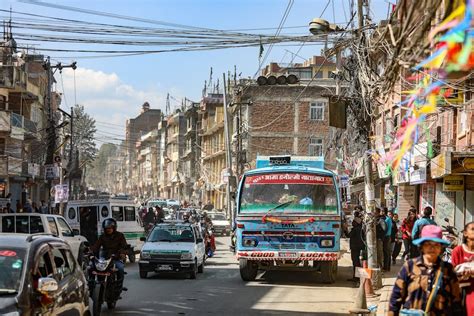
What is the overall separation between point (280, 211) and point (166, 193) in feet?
367

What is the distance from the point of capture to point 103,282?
44.8ft

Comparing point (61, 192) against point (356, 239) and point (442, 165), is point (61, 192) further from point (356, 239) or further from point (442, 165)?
point (442, 165)

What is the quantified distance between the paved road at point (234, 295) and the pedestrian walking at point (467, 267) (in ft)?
20.8

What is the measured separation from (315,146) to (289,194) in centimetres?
4440

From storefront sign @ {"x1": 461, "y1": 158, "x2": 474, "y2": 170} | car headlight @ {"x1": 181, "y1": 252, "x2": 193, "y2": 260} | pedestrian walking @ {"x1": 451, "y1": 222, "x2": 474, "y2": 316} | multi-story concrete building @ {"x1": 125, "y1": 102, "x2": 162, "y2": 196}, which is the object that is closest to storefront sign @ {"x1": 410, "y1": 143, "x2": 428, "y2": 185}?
storefront sign @ {"x1": 461, "y1": 158, "x2": 474, "y2": 170}

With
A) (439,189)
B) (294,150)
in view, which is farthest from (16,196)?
(439,189)

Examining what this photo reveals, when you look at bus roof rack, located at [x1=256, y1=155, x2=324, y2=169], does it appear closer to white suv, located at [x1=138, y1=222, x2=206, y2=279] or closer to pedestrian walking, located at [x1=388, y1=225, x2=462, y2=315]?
white suv, located at [x1=138, y1=222, x2=206, y2=279]

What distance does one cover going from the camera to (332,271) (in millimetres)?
19984

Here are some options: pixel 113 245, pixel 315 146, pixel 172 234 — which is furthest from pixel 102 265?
pixel 315 146

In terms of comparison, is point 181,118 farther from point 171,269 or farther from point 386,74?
point 386,74

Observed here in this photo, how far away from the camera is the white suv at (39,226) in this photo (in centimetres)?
1984

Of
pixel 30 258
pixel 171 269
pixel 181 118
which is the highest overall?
pixel 181 118

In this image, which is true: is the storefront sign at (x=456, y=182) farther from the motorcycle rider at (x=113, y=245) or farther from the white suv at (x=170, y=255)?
the motorcycle rider at (x=113, y=245)

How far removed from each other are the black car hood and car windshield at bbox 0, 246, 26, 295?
0.16m
